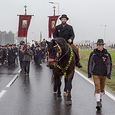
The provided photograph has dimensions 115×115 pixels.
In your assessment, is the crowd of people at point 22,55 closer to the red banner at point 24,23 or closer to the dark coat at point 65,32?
the red banner at point 24,23

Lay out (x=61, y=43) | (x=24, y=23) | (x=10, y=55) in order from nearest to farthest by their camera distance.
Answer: (x=61, y=43) < (x=24, y=23) < (x=10, y=55)

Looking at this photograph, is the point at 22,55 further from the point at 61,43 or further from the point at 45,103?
the point at 61,43

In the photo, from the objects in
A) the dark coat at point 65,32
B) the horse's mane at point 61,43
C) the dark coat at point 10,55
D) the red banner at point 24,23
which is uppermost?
the red banner at point 24,23

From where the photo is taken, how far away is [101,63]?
6598 millimetres

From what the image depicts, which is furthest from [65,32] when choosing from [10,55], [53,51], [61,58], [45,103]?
[10,55]

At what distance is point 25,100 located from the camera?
Answer: 7.64m

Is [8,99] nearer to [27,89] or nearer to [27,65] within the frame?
[27,89]

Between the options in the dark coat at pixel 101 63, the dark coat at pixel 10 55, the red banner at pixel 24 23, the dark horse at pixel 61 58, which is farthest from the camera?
the dark coat at pixel 10 55

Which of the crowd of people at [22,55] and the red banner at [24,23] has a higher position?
the red banner at [24,23]

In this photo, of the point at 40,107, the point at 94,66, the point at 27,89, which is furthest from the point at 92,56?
the point at 27,89

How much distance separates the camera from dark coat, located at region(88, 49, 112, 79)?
6.54 m

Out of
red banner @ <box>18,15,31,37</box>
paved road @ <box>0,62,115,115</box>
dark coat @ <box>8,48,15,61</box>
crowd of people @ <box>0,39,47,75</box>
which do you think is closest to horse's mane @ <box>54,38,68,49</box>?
paved road @ <box>0,62,115,115</box>

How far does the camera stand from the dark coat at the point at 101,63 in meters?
6.54

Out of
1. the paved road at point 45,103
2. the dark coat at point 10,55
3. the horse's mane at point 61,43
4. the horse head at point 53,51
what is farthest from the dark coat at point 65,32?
the dark coat at point 10,55
